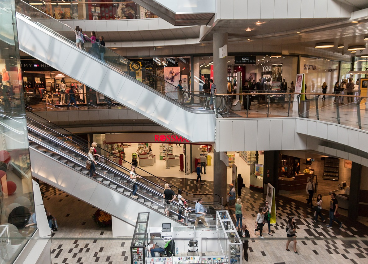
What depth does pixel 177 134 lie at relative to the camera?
11.4 meters

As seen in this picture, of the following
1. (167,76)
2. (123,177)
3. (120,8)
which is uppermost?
(120,8)

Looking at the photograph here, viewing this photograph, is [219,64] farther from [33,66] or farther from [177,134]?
[33,66]

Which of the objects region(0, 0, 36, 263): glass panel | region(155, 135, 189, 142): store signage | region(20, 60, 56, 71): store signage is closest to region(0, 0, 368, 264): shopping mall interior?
region(0, 0, 36, 263): glass panel

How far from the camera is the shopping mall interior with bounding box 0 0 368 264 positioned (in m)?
6.14

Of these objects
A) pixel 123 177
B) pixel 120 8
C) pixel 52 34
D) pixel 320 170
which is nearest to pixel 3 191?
pixel 52 34

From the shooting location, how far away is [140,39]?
17.8 meters

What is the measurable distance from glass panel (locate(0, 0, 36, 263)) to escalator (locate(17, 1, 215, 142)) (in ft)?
24.1

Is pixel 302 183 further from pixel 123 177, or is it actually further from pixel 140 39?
pixel 140 39

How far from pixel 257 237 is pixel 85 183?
649cm

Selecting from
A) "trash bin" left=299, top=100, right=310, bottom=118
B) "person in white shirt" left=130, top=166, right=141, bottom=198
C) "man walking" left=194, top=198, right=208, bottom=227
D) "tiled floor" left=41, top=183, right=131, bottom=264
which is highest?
"trash bin" left=299, top=100, right=310, bottom=118

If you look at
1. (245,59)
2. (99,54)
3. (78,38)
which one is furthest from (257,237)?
(245,59)

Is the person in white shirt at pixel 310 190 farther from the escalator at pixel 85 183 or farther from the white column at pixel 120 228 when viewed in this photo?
the white column at pixel 120 228

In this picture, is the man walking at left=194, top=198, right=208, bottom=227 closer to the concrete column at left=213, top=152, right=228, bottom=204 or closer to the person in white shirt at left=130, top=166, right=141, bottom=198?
the person in white shirt at left=130, top=166, right=141, bottom=198

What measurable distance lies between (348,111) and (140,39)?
12243 mm
